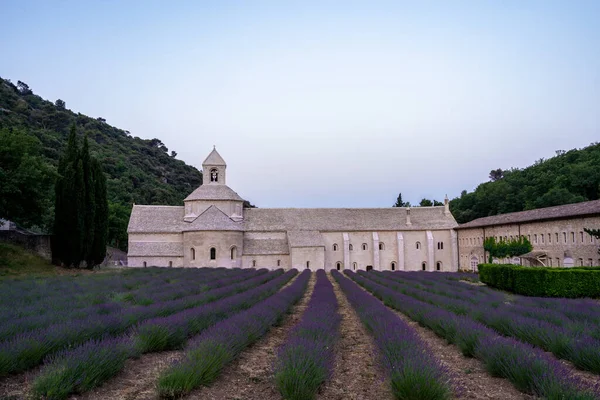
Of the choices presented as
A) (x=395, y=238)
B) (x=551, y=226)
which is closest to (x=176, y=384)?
(x=551, y=226)

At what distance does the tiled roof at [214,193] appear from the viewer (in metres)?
45.0

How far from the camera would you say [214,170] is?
4728 cm

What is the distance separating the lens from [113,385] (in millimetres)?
6000

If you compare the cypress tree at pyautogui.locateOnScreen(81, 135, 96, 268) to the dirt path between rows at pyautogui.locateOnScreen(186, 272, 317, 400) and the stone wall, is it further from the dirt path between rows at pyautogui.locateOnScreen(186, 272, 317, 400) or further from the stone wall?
the dirt path between rows at pyautogui.locateOnScreen(186, 272, 317, 400)

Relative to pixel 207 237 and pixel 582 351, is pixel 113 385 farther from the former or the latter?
pixel 207 237

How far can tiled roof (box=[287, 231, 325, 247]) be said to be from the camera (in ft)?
141

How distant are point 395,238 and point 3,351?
43.8m

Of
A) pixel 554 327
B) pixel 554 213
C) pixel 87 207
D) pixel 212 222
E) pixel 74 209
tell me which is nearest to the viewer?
pixel 554 327

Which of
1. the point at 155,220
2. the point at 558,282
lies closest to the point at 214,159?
the point at 155,220

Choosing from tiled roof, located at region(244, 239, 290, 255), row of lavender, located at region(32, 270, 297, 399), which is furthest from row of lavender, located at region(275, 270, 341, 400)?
tiled roof, located at region(244, 239, 290, 255)

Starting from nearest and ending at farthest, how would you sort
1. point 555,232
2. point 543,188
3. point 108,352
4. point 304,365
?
point 304,365, point 108,352, point 555,232, point 543,188

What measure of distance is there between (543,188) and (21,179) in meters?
55.0

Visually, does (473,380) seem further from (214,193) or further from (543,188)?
(543,188)

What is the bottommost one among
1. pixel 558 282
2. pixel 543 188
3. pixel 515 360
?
pixel 515 360
